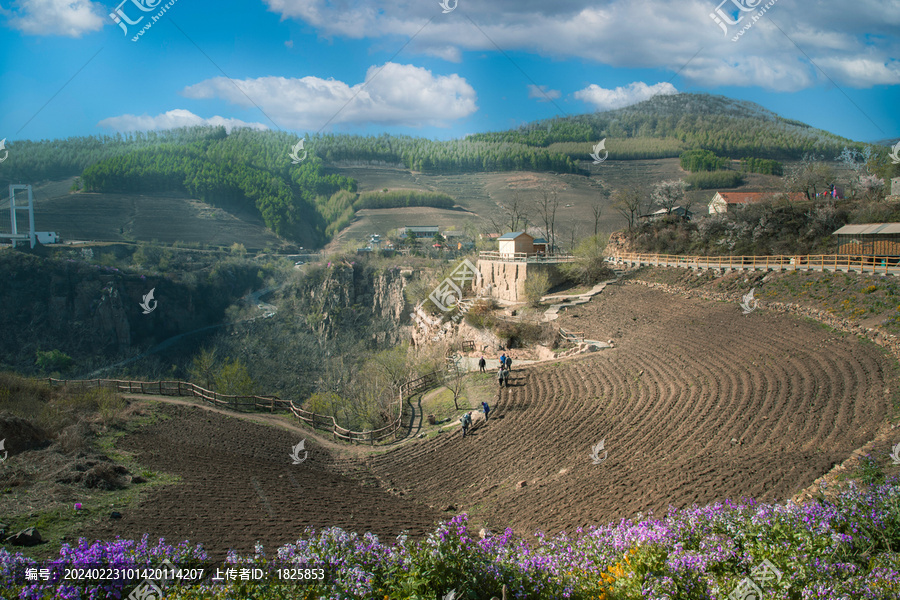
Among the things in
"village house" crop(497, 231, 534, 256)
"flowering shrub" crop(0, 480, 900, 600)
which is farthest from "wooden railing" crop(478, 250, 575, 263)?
"flowering shrub" crop(0, 480, 900, 600)

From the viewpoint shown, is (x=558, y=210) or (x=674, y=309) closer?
(x=674, y=309)

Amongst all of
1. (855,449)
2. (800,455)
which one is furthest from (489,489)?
(855,449)

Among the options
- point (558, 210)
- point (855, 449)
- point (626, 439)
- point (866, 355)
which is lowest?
point (626, 439)

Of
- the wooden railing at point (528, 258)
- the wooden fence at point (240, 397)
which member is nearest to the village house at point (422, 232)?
the wooden railing at point (528, 258)

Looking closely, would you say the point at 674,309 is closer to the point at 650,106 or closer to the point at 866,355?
the point at 866,355

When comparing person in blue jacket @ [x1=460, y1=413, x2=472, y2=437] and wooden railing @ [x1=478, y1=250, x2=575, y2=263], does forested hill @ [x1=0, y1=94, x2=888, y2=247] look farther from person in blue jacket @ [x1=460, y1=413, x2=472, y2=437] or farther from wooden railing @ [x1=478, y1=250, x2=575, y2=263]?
person in blue jacket @ [x1=460, y1=413, x2=472, y2=437]

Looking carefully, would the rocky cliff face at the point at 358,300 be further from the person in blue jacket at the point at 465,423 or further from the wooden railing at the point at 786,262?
the person in blue jacket at the point at 465,423

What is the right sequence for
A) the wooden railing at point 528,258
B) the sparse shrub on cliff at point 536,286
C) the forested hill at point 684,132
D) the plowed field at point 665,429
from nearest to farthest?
1. the plowed field at point 665,429
2. the sparse shrub on cliff at point 536,286
3. the wooden railing at point 528,258
4. the forested hill at point 684,132

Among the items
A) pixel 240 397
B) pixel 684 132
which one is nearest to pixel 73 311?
pixel 240 397
